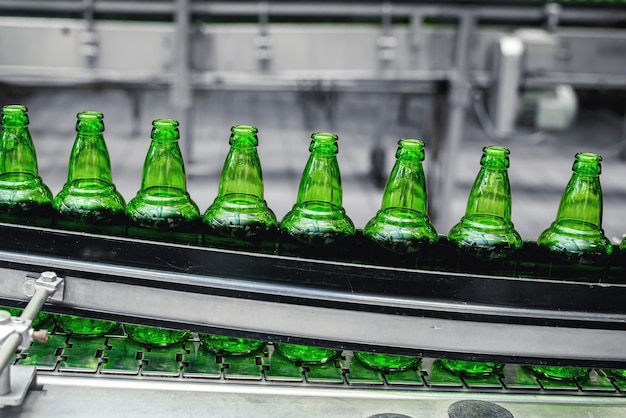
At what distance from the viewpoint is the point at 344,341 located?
83 centimetres

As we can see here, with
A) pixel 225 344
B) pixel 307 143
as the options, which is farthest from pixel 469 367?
pixel 307 143

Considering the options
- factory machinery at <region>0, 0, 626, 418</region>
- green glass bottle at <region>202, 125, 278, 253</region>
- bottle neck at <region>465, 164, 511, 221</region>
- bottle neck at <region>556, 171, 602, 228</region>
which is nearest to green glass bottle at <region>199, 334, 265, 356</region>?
factory machinery at <region>0, 0, 626, 418</region>

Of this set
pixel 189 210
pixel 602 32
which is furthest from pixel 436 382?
pixel 602 32

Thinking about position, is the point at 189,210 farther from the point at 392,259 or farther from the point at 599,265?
the point at 599,265

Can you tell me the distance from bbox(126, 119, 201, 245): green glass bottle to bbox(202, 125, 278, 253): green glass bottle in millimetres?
27

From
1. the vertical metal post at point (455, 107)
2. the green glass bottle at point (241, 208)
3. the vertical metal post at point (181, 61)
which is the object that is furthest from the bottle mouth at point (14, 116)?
the vertical metal post at point (455, 107)

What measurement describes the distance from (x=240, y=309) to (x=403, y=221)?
24cm

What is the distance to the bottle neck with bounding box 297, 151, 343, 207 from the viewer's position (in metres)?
0.96

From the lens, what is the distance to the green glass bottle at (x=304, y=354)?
93 centimetres

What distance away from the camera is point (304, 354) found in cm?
99

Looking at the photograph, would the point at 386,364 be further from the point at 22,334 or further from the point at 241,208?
the point at 22,334

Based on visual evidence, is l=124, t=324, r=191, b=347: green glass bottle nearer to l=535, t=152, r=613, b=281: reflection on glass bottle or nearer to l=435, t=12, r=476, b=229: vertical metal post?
l=535, t=152, r=613, b=281: reflection on glass bottle

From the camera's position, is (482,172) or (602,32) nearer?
(482,172)

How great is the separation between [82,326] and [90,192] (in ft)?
0.65
